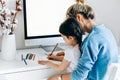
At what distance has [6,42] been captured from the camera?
5.18 feet

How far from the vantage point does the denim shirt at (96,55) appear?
4.11 ft

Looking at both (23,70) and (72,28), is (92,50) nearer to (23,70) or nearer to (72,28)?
(72,28)

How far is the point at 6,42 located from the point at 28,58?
8.1 inches

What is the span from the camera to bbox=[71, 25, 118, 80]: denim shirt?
4.11ft

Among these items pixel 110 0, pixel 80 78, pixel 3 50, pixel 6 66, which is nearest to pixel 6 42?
pixel 3 50

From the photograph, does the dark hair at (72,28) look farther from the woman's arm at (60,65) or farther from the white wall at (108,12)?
the white wall at (108,12)

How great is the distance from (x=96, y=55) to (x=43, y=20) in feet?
2.12

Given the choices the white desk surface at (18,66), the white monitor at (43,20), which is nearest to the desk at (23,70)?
the white desk surface at (18,66)

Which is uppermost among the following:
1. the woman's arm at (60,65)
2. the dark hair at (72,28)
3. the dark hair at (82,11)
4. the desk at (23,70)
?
the dark hair at (82,11)

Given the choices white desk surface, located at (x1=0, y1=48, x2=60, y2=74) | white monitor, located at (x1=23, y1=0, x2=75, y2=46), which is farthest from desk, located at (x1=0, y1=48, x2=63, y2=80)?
white monitor, located at (x1=23, y1=0, x2=75, y2=46)

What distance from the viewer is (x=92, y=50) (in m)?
1.25

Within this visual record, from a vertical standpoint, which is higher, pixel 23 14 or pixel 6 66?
pixel 23 14

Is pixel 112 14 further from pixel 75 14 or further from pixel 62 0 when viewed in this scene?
pixel 75 14

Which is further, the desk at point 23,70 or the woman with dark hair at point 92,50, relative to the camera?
the desk at point 23,70
